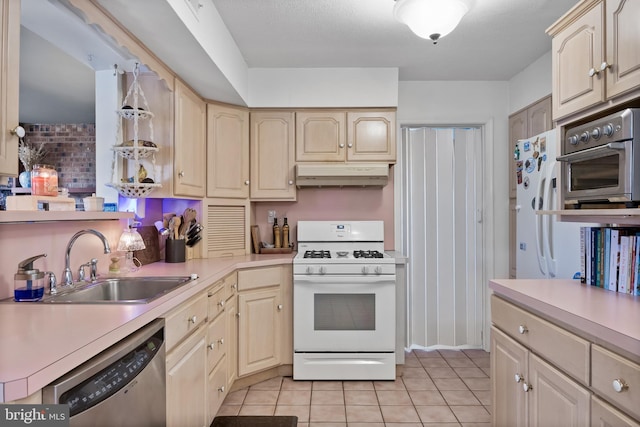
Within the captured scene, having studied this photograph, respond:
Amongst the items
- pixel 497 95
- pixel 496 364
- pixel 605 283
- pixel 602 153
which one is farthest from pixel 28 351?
pixel 497 95

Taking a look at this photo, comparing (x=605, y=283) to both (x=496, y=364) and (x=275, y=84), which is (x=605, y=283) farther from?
(x=275, y=84)

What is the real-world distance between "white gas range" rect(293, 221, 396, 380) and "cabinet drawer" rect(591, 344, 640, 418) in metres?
1.66

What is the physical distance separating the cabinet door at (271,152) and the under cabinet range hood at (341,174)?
147 mm

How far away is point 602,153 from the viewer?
152 cm

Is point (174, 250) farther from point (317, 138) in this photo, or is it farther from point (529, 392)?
point (529, 392)

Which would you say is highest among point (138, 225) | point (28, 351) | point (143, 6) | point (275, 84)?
point (275, 84)

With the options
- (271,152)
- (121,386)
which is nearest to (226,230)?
(271,152)

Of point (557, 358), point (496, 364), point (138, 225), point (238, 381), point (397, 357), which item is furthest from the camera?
point (397, 357)

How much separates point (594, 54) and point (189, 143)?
232cm

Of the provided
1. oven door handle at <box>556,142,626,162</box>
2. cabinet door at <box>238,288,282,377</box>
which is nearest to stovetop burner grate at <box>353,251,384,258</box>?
cabinet door at <box>238,288,282,377</box>

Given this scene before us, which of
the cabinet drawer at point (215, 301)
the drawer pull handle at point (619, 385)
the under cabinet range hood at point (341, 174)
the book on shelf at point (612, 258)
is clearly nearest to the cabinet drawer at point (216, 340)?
the cabinet drawer at point (215, 301)

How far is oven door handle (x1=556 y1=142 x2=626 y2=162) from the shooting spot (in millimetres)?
1430

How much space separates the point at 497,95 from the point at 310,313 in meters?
2.56

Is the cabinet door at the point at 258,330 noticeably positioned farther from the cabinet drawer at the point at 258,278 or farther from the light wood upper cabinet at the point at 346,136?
the light wood upper cabinet at the point at 346,136
